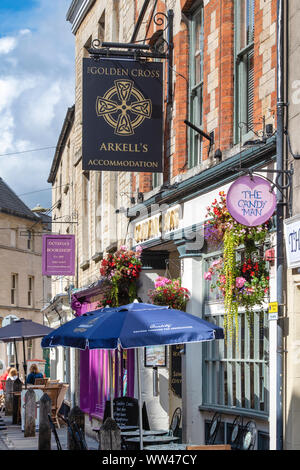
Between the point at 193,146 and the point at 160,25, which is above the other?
the point at 160,25

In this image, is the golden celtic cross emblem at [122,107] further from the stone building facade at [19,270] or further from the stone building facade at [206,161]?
the stone building facade at [19,270]

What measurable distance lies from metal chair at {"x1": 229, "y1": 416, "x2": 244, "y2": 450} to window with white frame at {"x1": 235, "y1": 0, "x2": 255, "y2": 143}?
3.76 metres

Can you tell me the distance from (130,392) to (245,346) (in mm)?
5578

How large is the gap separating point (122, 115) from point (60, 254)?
1156cm

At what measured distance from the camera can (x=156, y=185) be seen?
55.2 feet

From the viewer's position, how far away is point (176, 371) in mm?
15281

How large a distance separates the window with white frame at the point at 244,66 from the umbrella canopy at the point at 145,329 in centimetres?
284

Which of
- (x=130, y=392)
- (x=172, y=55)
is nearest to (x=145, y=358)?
(x=130, y=392)

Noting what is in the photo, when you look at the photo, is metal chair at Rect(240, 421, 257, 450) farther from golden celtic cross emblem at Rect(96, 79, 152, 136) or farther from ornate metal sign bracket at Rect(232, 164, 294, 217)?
golden celtic cross emblem at Rect(96, 79, 152, 136)

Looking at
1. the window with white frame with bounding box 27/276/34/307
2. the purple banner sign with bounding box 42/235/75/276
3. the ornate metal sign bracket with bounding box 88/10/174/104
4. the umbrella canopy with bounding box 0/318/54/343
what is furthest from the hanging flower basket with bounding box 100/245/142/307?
the window with white frame with bounding box 27/276/34/307

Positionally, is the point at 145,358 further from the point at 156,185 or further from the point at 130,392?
the point at 156,185

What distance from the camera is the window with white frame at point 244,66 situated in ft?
40.0

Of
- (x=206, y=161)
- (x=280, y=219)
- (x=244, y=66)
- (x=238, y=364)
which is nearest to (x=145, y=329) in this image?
(x=280, y=219)
